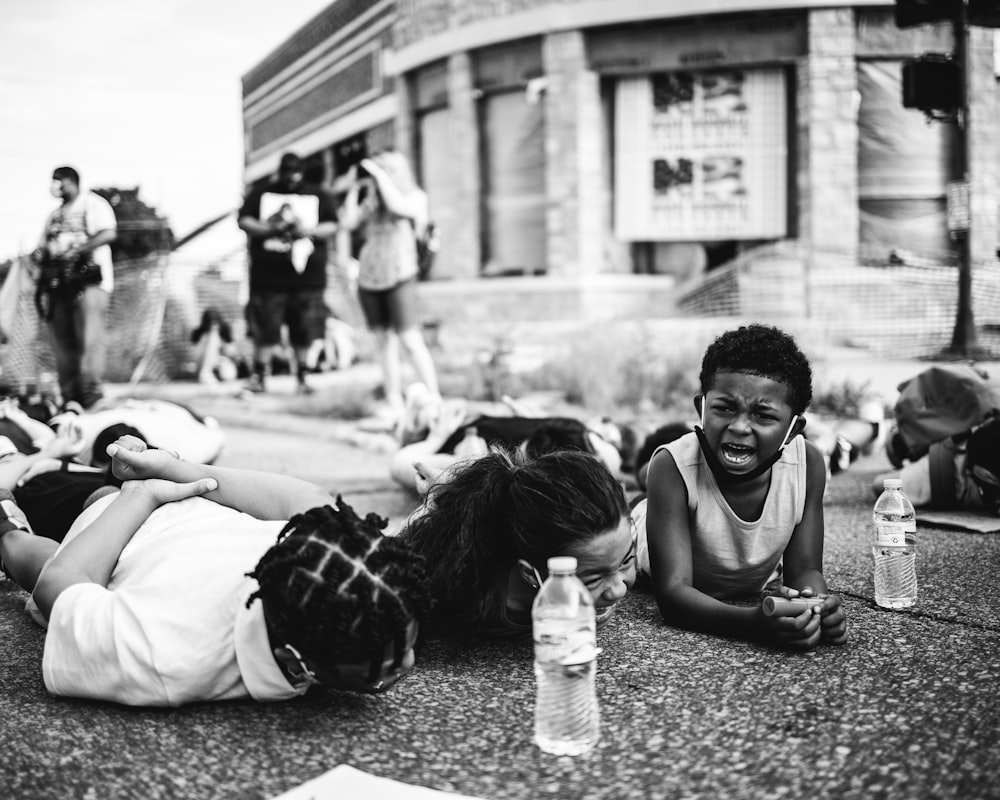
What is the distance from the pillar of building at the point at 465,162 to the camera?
633 inches

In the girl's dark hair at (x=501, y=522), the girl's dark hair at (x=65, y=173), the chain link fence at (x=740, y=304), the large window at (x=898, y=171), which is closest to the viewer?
the girl's dark hair at (x=501, y=522)

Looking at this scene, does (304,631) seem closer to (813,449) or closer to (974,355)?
(813,449)

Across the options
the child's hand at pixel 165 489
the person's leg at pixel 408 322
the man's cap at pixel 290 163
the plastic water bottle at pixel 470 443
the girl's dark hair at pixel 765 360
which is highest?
the man's cap at pixel 290 163

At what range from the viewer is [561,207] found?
15.1 meters

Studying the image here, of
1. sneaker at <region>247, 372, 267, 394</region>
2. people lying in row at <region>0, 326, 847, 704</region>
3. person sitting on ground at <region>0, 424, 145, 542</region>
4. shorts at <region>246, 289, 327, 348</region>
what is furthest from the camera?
sneaker at <region>247, 372, 267, 394</region>

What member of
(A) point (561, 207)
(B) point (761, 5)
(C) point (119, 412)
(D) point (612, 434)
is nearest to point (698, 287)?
(A) point (561, 207)

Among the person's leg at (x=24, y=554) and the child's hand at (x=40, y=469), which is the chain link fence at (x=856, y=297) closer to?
the child's hand at (x=40, y=469)

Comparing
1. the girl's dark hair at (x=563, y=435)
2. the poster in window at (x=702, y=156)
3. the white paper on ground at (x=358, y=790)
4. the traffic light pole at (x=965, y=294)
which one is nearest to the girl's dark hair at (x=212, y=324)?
the poster in window at (x=702, y=156)

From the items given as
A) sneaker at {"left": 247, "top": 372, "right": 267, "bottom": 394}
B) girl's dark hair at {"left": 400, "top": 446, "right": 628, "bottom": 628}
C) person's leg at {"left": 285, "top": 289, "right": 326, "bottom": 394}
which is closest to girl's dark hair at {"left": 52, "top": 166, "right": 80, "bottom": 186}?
person's leg at {"left": 285, "top": 289, "right": 326, "bottom": 394}

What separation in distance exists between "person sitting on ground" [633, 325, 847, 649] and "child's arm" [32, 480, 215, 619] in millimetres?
1347

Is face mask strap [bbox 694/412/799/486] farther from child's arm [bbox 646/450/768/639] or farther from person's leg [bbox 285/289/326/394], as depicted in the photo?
person's leg [bbox 285/289/326/394]

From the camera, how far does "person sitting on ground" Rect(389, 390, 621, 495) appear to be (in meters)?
4.46

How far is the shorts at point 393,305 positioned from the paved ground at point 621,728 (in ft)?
16.8

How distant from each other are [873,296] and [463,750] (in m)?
11.9
